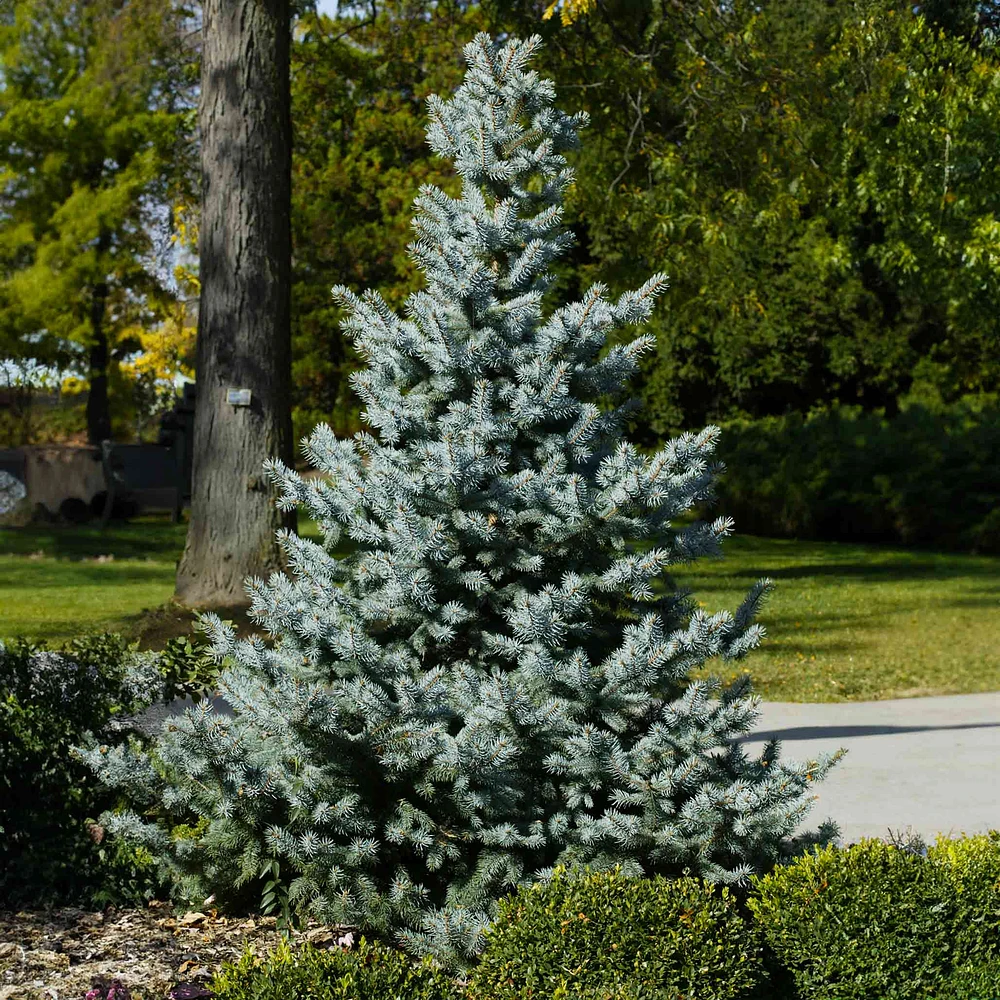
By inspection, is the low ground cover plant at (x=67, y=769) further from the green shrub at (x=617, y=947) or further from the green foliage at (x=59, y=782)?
the green shrub at (x=617, y=947)

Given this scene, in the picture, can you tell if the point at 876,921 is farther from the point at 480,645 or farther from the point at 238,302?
the point at 238,302

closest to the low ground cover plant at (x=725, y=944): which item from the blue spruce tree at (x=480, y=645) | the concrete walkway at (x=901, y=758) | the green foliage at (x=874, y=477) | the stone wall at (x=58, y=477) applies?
the blue spruce tree at (x=480, y=645)

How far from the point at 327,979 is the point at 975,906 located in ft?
6.66

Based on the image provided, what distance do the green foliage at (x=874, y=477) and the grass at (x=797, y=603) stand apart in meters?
1.03

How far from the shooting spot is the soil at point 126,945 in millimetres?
3768

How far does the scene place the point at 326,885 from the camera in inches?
163

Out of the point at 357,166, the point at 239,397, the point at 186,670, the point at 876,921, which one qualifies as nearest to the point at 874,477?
the point at 357,166

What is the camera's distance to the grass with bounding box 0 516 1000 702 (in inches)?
413

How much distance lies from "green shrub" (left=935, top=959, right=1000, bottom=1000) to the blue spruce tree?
0.65m

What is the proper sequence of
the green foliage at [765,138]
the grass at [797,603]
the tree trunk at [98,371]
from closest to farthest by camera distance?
the grass at [797,603], the green foliage at [765,138], the tree trunk at [98,371]

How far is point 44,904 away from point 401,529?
1.88m

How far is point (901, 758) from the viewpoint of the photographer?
7.58 meters

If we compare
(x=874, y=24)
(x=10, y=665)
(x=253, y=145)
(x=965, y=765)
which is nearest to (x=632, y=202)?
(x=874, y=24)

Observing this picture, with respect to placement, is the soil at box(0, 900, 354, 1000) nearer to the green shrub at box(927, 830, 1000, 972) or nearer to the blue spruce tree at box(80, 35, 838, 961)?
the blue spruce tree at box(80, 35, 838, 961)
